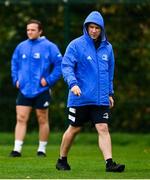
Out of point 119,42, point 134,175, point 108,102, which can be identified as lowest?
point 134,175

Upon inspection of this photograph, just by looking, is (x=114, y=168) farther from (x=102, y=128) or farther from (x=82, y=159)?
(x=82, y=159)

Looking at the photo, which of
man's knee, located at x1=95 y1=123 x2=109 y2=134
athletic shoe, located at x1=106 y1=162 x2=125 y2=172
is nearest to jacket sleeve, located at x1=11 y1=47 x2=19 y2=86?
man's knee, located at x1=95 y1=123 x2=109 y2=134

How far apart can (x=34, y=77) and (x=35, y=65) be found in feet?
0.61

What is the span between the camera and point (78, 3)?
61.0 feet

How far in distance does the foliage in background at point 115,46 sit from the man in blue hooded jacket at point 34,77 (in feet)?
13.6

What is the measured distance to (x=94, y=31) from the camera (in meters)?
11.3

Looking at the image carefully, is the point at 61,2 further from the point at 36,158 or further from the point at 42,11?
the point at 36,158

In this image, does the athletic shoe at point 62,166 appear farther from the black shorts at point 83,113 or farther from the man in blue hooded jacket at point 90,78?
the black shorts at point 83,113

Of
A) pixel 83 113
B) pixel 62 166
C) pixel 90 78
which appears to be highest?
pixel 90 78

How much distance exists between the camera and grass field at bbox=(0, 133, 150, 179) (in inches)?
424

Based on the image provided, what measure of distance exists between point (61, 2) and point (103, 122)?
25.3 ft

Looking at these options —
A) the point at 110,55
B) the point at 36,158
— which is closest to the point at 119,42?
the point at 36,158

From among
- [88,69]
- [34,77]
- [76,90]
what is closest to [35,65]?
[34,77]

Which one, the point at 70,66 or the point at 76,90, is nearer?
the point at 76,90
